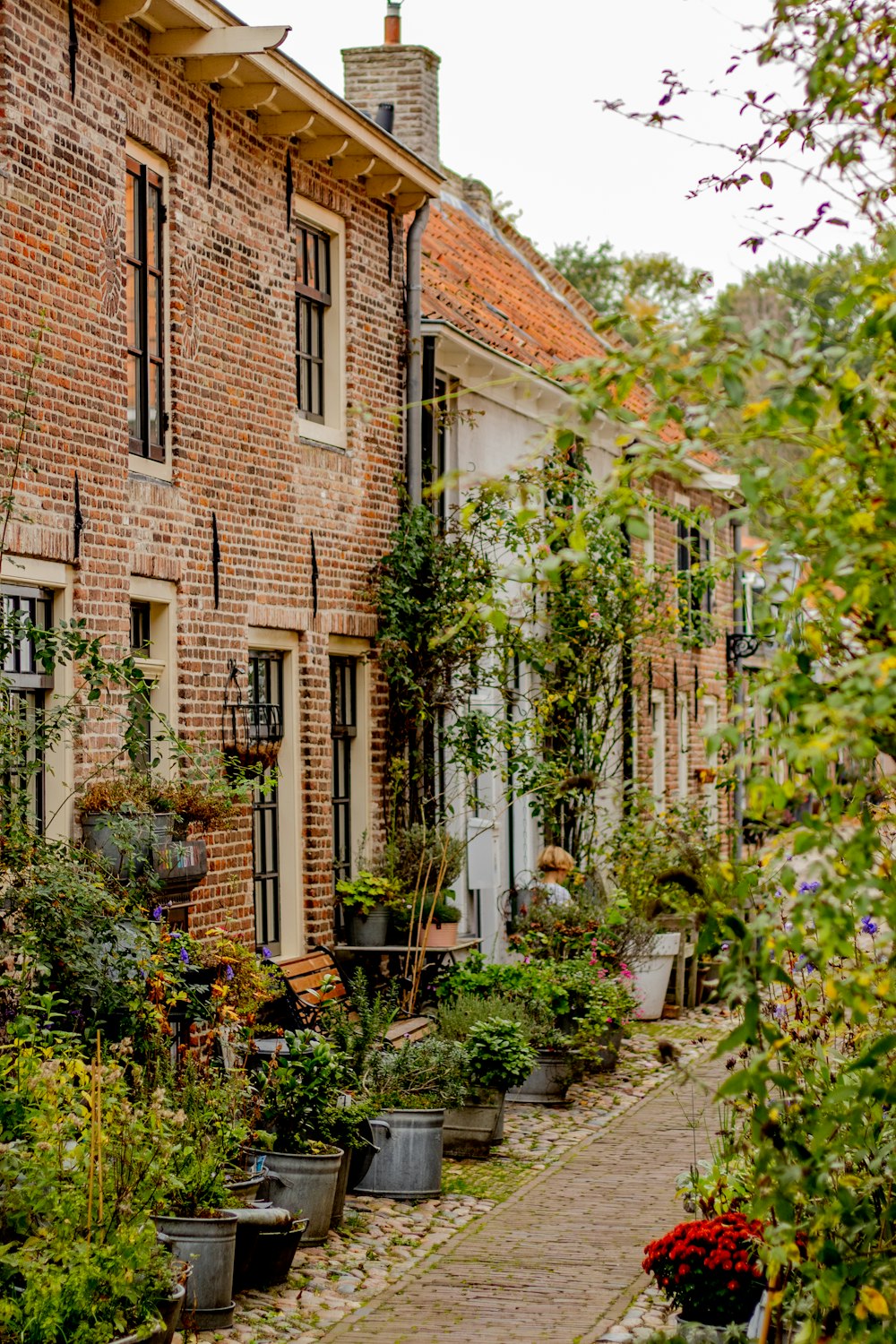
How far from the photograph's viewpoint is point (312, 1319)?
7566mm

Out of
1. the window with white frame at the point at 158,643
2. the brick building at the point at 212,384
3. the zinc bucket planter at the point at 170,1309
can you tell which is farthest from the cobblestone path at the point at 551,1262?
the window with white frame at the point at 158,643

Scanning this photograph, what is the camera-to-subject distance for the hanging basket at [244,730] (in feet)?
37.6

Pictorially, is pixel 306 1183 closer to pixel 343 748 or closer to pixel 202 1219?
pixel 202 1219

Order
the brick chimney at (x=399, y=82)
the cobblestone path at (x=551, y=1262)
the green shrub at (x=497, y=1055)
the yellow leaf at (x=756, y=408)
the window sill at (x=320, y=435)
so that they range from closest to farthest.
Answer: the yellow leaf at (x=756, y=408) < the cobblestone path at (x=551, y=1262) < the green shrub at (x=497, y=1055) < the window sill at (x=320, y=435) < the brick chimney at (x=399, y=82)

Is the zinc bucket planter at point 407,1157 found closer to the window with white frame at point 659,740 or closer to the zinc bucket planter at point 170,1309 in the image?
the zinc bucket planter at point 170,1309

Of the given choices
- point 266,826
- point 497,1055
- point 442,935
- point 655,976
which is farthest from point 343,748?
point 655,976

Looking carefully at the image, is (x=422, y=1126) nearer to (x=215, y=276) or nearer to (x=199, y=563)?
(x=199, y=563)

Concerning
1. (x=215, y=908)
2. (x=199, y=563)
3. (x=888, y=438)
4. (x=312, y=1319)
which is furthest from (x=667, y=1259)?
(x=199, y=563)

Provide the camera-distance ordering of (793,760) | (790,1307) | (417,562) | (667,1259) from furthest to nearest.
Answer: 1. (417,562)
2. (667,1259)
3. (790,1307)
4. (793,760)

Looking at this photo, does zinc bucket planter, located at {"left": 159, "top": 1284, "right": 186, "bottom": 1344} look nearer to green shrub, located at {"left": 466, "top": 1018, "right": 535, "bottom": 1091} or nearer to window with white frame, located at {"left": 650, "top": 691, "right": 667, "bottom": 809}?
green shrub, located at {"left": 466, "top": 1018, "right": 535, "bottom": 1091}

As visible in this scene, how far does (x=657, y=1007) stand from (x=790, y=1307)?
38.3 ft

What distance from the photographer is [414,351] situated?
14.6 meters

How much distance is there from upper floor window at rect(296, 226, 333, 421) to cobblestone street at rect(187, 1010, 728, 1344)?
543 cm

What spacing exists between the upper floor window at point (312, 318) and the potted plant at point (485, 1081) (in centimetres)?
489
